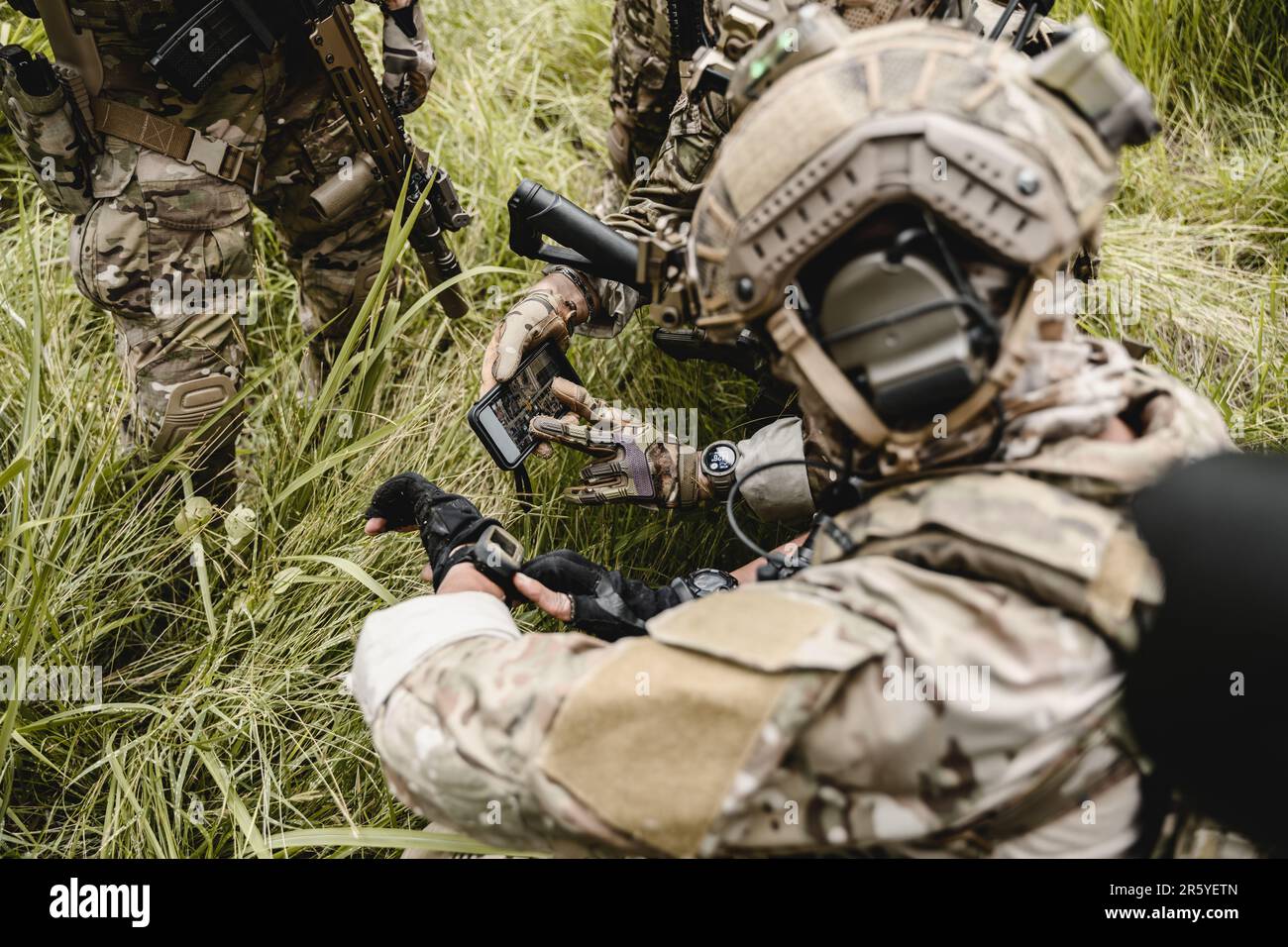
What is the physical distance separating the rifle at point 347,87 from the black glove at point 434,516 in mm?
773

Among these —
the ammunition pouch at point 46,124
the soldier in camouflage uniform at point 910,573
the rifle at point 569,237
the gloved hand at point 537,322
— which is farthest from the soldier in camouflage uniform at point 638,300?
the ammunition pouch at point 46,124

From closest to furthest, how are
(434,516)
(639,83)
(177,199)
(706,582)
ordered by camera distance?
(434,516) < (706,582) < (177,199) < (639,83)

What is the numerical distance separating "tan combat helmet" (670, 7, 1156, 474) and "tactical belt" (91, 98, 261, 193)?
178 cm

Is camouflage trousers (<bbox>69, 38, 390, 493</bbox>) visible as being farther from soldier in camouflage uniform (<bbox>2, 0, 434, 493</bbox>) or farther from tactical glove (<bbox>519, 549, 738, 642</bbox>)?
tactical glove (<bbox>519, 549, 738, 642</bbox>)

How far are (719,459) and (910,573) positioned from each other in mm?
1264

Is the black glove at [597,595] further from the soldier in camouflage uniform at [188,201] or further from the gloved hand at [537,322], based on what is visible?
the soldier in camouflage uniform at [188,201]

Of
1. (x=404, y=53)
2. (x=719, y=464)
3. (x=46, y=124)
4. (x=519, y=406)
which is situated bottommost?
(x=719, y=464)

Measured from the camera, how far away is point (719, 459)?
251 cm

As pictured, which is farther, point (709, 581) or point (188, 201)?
point (188, 201)

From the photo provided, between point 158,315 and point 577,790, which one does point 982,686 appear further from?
point 158,315

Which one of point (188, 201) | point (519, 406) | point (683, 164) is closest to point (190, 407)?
point (188, 201)

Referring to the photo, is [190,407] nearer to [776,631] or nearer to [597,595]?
[597,595]

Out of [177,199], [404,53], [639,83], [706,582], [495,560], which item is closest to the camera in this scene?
[495,560]

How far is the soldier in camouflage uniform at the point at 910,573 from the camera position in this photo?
1.19 meters
